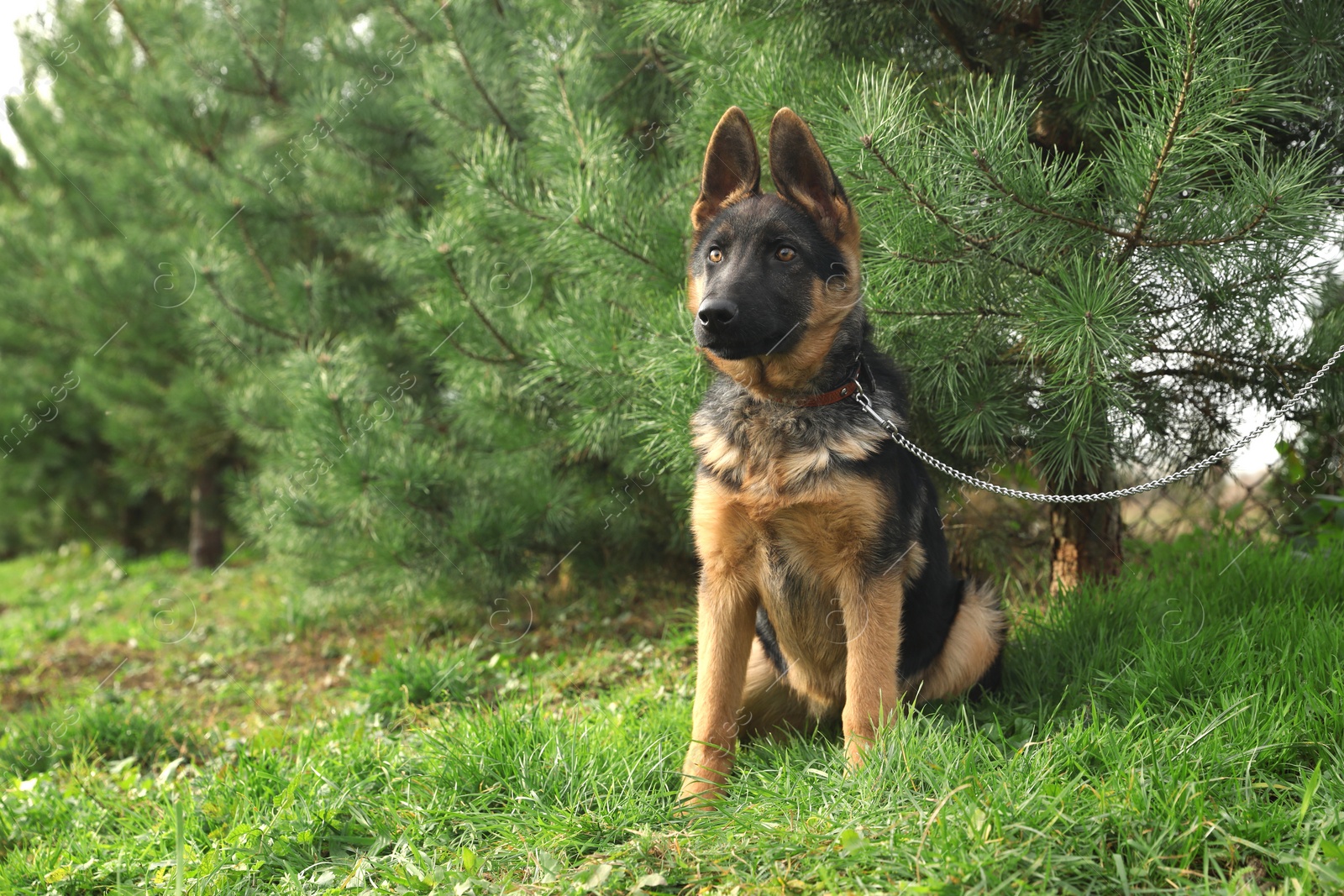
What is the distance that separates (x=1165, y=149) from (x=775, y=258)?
1.36 m

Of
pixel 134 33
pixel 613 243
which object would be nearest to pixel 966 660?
pixel 613 243

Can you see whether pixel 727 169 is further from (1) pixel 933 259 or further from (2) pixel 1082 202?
(2) pixel 1082 202

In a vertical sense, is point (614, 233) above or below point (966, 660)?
above

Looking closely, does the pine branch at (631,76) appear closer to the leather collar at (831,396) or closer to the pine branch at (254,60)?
the leather collar at (831,396)

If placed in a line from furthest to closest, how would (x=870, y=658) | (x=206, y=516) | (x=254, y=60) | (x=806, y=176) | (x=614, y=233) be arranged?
1. (x=206, y=516)
2. (x=254, y=60)
3. (x=614, y=233)
4. (x=806, y=176)
5. (x=870, y=658)

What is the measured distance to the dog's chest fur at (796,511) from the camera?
2936 mm

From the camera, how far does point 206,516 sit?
38.0ft

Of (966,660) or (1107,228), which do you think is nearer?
(1107,228)

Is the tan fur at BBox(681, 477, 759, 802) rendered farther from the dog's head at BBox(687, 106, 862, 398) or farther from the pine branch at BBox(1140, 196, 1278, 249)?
the pine branch at BBox(1140, 196, 1278, 249)

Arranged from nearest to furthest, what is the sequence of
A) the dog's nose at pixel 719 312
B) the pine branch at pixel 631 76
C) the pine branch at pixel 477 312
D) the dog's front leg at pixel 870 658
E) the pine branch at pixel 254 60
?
the dog's nose at pixel 719 312
the dog's front leg at pixel 870 658
the pine branch at pixel 477 312
the pine branch at pixel 631 76
the pine branch at pixel 254 60

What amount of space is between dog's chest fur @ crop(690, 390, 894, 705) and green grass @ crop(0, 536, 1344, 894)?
0.48 metres

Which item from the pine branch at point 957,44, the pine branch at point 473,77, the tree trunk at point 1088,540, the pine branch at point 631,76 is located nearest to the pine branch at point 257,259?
the pine branch at point 473,77

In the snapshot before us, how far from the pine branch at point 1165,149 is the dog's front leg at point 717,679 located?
6.29 ft

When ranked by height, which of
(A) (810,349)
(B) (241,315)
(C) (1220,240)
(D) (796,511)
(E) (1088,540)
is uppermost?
(C) (1220,240)
